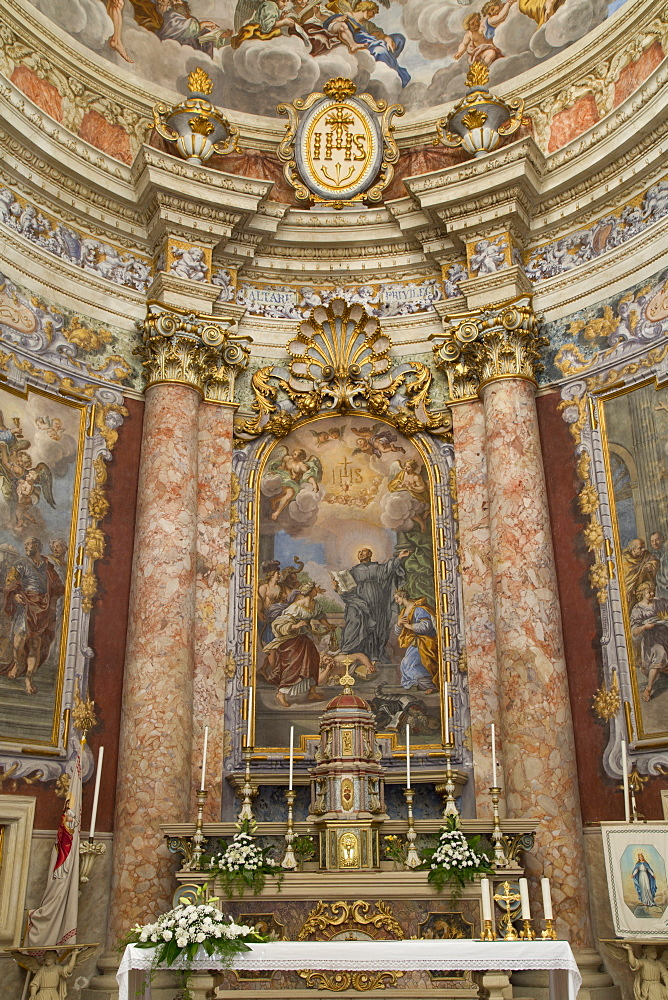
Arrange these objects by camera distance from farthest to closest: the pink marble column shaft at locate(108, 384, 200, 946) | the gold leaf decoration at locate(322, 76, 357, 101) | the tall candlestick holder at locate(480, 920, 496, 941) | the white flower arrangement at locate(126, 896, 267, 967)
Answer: the gold leaf decoration at locate(322, 76, 357, 101)
the pink marble column shaft at locate(108, 384, 200, 946)
the tall candlestick holder at locate(480, 920, 496, 941)
the white flower arrangement at locate(126, 896, 267, 967)

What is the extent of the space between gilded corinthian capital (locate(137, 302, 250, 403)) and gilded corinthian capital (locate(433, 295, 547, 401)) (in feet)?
8.76

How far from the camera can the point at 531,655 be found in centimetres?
1087

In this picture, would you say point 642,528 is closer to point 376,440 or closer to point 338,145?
point 376,440

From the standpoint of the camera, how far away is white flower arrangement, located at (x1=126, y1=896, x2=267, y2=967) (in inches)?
271

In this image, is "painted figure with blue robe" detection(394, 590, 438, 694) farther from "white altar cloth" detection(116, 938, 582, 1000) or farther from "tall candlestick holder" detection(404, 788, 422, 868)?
"white altar cloth" detection(116, 938, 582, 1000)

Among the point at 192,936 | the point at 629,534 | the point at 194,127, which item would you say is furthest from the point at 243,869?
the point at 194,127

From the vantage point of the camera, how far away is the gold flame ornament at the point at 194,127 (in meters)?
13.1

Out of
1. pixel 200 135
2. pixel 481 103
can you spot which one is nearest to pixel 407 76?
pixel 481 103

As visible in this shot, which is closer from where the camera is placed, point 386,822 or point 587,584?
point 386,822

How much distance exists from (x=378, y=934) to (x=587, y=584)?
4434 mm

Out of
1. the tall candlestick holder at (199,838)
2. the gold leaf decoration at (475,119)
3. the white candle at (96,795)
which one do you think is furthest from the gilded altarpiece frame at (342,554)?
the gold leaf decoration at (475,119)

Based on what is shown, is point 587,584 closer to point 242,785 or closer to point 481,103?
point 242,785

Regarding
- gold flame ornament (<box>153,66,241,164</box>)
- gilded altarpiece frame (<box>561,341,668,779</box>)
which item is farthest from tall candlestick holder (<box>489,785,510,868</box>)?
gold flame ornament (<box>153,66,241,164</box>)

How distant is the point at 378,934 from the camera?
29.4ft
